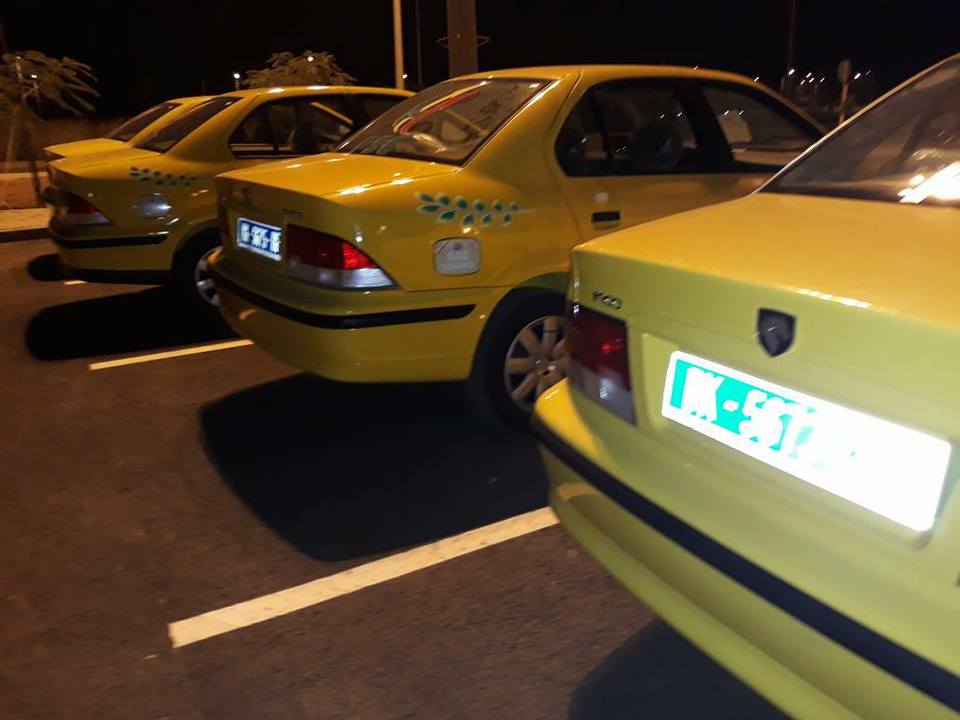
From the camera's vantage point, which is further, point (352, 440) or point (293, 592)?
point (352, 440)

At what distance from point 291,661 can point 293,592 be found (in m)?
0.34

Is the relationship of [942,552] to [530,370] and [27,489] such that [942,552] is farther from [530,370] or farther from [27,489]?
[27,489]

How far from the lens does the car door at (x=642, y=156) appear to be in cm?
368

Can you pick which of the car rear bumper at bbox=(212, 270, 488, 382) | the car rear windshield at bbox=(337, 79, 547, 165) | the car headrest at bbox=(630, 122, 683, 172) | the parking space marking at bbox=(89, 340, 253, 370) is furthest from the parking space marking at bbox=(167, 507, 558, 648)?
the parking space marking at bbox=(89, 340, 253, 370)

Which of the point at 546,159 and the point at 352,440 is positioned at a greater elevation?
the point at 546,159

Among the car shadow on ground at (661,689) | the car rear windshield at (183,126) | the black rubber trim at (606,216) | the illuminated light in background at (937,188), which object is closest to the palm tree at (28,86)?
the car rear windshield at (183,126)

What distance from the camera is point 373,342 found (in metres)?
3.27

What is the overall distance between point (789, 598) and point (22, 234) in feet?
30.2

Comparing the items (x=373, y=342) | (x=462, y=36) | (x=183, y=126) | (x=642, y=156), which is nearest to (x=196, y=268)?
(x=183, y=126)

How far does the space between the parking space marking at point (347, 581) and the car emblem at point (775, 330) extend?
1.36 meters

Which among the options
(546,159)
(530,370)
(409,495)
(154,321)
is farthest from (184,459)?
(154,321)

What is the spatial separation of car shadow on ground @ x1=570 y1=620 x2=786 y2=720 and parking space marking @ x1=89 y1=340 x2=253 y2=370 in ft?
10.7

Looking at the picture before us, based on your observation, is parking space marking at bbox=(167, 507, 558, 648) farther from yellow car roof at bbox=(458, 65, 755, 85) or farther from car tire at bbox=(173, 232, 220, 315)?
car tire at bbox=(173, 232, 220, 315)

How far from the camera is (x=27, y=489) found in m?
3.44
